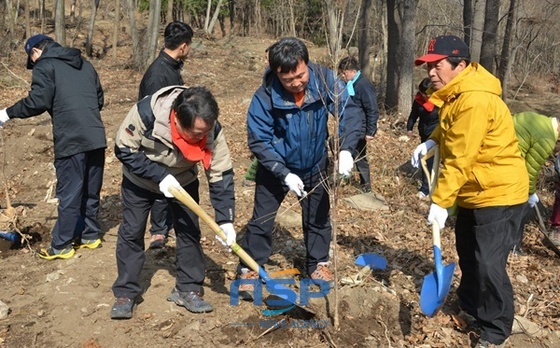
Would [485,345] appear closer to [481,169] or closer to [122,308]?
[481,169]

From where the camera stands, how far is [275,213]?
3.98 m

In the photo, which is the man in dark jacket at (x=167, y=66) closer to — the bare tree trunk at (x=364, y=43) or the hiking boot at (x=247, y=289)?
the hiking boot at (x=247, y=289)

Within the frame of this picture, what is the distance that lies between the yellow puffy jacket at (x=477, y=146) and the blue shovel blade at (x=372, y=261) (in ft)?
4.46

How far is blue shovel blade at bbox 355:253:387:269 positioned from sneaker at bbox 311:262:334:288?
47 centimetres

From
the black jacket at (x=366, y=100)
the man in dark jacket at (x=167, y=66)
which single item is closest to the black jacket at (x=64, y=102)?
the man in dark jacket at (x=167, y=66)

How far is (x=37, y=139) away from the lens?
9055 mm

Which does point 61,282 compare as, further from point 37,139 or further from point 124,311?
point 37,139

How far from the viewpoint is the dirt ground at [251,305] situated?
3545 millimetres

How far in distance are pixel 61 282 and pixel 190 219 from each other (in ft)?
4.49

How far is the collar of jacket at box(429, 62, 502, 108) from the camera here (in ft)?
10.3

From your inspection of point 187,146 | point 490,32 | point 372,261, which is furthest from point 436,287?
point 490,32

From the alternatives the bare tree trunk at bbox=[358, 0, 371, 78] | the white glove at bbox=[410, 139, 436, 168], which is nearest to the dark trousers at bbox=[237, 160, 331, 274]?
the white glove at bbox=[410, 139, 436, 168]

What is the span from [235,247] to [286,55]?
1.33 metres

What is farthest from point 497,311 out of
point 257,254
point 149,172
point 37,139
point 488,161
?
point 37,139
